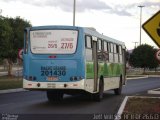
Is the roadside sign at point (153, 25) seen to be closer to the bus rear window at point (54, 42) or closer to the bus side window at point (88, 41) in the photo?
the bus rear window at point (54, 42)

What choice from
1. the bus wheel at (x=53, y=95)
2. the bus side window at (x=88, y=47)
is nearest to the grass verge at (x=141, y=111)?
the bus side window at (x=88, y=47)

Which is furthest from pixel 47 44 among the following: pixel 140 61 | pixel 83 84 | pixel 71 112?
pixel 140 61

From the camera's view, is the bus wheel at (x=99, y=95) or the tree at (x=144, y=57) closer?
the bus wheel at (x=99, y=95)

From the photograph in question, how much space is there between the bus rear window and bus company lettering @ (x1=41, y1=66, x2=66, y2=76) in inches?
24.6

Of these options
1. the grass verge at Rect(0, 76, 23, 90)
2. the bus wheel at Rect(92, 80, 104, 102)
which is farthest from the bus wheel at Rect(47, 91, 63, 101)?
the grass verge at Rect(0, 76, 23, 90)

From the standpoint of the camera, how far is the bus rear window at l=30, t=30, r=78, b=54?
2239 centimetres

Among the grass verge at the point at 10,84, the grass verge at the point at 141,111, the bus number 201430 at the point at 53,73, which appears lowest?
the grass verge at the point at 141,111

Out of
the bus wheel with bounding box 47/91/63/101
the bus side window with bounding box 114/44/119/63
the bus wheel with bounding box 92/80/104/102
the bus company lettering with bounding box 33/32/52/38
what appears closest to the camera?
the bus company lettering with bounding box 33/32/52/38

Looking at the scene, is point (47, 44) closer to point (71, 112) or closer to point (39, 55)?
point (39, 55)

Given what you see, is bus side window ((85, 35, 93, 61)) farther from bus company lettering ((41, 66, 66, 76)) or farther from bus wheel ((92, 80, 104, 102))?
bus wheel ((92, 80, 104, 102))

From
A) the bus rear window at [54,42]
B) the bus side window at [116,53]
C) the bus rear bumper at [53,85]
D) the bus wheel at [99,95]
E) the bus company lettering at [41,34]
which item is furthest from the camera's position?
the bus side window at [116,53]

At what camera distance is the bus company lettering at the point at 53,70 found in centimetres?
2216

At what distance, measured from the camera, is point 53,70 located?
2227 centimetres

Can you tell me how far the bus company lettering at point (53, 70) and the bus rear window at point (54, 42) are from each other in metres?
0.63
